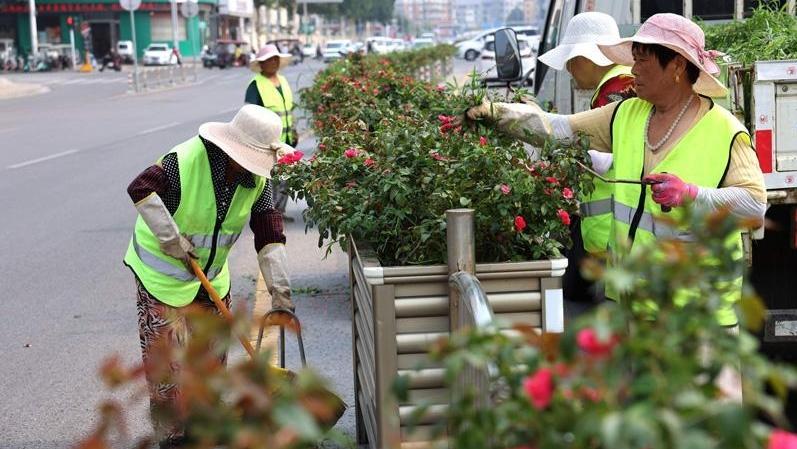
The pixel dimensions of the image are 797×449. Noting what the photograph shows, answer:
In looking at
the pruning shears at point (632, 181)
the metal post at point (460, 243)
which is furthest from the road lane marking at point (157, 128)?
the metal post at point (460, 243)

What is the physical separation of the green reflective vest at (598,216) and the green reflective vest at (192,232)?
1.35 m

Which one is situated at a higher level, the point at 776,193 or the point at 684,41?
the point at 684,41

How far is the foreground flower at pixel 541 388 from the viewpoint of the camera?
1.62 meters

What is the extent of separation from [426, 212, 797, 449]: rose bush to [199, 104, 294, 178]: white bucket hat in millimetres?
3318

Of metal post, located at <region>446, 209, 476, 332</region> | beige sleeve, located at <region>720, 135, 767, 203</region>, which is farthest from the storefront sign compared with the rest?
metal post, located at <region>446, 209, 476, 332</region>

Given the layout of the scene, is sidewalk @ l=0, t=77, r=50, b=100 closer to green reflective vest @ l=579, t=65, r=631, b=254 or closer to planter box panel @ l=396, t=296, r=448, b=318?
green reflective vest @ l=579, t=65, r=631, b=254

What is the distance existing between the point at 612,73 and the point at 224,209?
2002mm

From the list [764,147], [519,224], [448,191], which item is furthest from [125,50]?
[519,224]

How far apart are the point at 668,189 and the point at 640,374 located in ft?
7.12

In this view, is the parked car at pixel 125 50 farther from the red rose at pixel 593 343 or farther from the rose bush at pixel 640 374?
the red rose at pixel 593 343

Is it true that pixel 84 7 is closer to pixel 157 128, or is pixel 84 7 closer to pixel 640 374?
pixel 157 128

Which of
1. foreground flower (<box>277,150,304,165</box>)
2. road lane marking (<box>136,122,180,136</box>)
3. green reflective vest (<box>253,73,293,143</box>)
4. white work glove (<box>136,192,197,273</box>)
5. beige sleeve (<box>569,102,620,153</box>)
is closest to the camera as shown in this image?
beige sleeve (<box>569,102,620,153</box>)

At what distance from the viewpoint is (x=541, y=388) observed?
1620 mm

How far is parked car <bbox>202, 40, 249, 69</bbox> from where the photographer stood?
2936 inches
